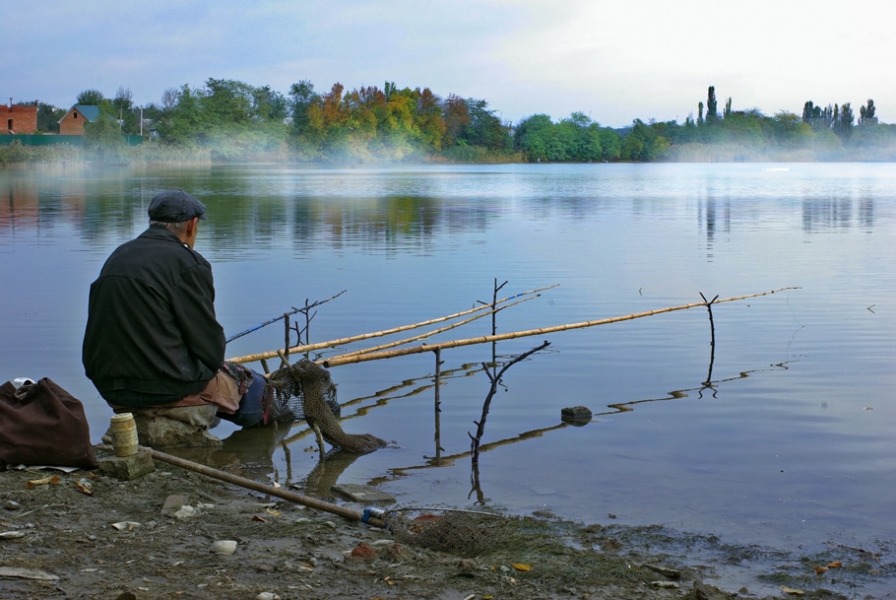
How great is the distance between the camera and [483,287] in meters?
16.7

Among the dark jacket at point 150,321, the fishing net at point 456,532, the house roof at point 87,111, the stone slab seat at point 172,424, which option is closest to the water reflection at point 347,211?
the stone slab seat at point 172,424

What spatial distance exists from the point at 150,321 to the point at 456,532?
232cm

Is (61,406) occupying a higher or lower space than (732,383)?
higher

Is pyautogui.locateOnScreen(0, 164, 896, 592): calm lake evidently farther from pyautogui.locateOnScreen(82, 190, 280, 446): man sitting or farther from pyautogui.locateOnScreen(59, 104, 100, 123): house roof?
pyautogui.locateOnScreen(59, 104, 100, 123): house roof

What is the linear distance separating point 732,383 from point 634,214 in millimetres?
25396

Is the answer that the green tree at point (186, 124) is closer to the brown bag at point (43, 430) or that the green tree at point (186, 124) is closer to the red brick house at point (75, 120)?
the red brick house at point (75, 120)

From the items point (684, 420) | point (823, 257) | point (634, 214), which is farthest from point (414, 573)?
point (634, 214)

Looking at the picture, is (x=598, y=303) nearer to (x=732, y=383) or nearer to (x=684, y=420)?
(x=732, y=383)

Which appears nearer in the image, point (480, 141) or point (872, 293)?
point (872, 293)

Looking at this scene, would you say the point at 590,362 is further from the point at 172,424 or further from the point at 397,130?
the point at 397,130

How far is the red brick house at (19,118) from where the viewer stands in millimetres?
111312

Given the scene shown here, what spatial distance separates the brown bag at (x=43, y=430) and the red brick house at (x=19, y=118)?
113943 mm

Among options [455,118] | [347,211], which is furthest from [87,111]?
[347,211]

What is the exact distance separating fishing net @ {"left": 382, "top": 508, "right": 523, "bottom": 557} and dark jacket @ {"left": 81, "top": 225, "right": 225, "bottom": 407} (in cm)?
164
